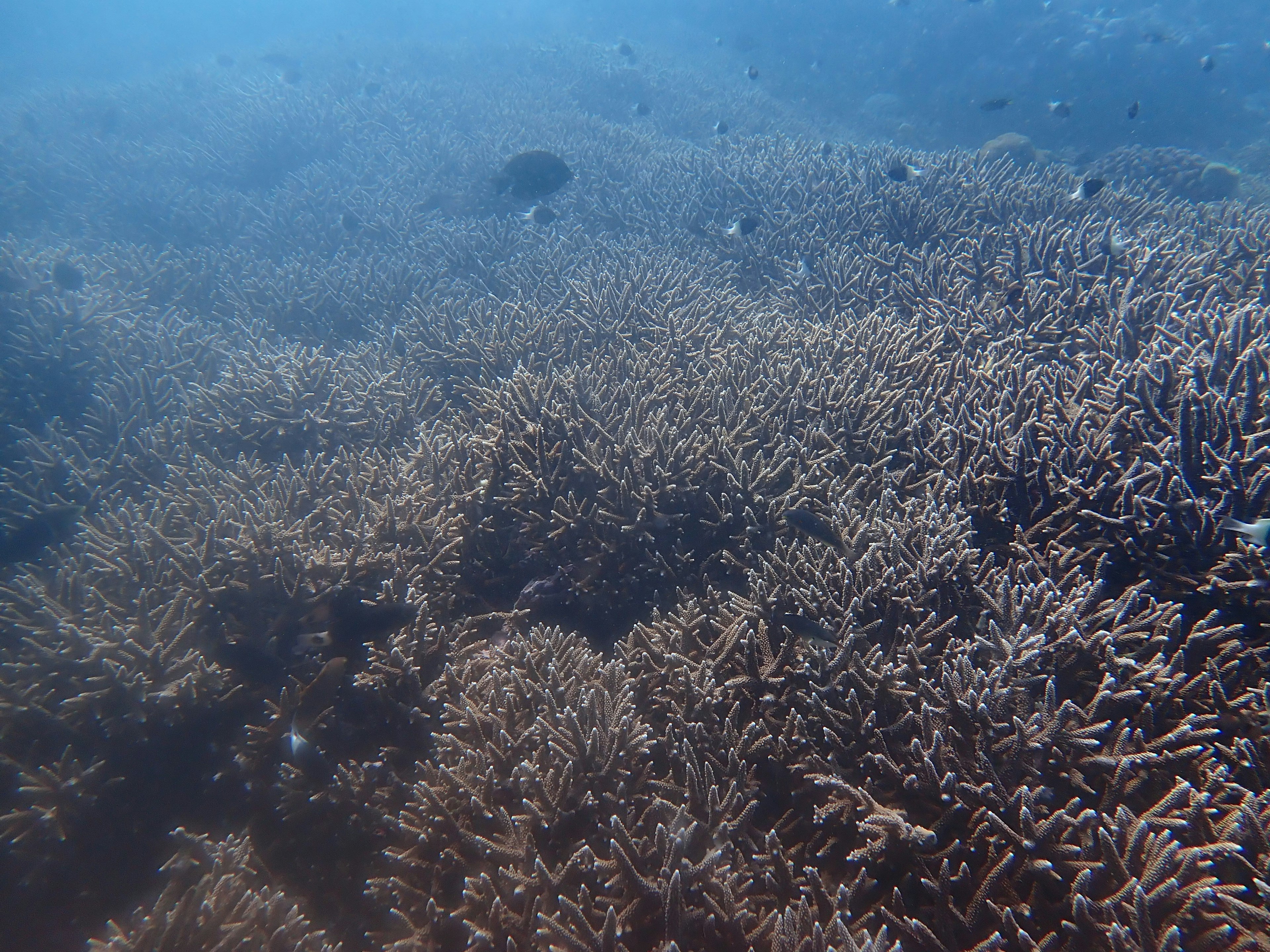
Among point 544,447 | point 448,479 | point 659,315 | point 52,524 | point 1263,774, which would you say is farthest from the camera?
point 659,315

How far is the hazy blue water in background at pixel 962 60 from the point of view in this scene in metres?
16.0

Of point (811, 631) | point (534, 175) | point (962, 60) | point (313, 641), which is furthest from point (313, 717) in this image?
point (962, 60)

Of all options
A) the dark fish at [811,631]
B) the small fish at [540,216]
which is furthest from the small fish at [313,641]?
the small fish at [540,216]

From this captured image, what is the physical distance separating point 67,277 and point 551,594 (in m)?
8.57

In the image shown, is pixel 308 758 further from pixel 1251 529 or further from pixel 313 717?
pixel 1251 529

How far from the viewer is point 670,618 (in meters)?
2.95

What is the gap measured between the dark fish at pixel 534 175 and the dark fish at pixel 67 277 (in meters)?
5.64

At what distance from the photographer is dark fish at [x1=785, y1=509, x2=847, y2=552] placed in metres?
3.14

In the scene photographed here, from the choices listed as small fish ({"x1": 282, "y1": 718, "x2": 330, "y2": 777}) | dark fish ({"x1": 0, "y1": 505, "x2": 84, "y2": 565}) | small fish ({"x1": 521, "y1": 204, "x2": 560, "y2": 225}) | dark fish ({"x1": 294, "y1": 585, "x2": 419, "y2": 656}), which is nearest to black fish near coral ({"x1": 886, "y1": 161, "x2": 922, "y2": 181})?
small fish ({"x1": 521, "y1": 204, "x2": 560, "y2": 225})

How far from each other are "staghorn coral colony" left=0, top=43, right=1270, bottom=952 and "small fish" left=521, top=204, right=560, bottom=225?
7.58 ft

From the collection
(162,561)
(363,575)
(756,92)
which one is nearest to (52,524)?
(162,561)

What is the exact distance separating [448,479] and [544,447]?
786 mm

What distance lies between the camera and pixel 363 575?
339 centimetres

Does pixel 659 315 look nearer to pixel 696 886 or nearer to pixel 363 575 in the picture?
pixel 363 575
